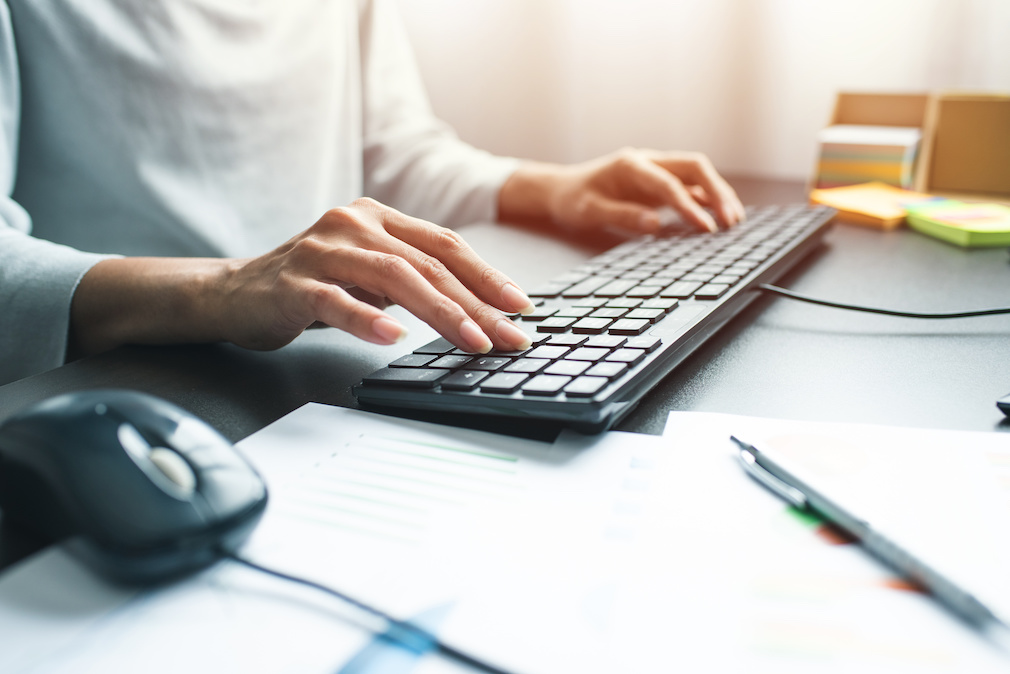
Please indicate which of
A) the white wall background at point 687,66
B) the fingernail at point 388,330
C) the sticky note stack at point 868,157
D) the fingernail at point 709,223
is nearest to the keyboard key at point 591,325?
the fingernail at point 388,330

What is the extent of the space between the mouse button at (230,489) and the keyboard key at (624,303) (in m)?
0.27

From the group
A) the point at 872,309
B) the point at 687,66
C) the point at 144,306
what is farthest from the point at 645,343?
the point at 687,66

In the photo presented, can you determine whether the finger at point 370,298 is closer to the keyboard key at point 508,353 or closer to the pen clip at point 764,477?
the keyboard key at point 508,353

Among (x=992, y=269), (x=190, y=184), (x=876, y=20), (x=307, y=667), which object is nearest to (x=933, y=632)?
(x=307, y=667)

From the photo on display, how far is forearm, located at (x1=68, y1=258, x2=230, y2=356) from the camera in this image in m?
0.51

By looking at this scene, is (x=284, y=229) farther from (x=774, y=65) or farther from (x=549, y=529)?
(x=774, y=65)

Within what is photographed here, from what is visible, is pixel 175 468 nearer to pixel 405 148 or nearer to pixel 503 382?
pixel 503 382

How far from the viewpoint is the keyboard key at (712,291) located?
1.67ft

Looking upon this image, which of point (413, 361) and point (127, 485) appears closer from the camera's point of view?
point (127, 485)

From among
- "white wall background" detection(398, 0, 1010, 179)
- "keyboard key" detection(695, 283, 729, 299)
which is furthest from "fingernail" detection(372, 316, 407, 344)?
"white wall background" detection(398, 0, 1010, 179)

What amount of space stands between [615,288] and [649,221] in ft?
0.89

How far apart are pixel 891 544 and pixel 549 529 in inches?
4.9

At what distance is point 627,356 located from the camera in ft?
1.28

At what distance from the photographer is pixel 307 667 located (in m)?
0.23
